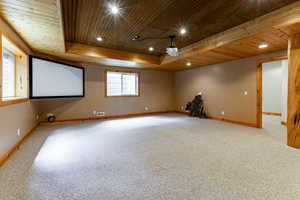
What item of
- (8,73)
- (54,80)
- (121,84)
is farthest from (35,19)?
(121,84)

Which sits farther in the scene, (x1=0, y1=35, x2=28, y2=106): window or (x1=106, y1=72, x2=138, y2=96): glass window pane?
(x1=106, y1=72, x2=138, y2=96): glass window pane

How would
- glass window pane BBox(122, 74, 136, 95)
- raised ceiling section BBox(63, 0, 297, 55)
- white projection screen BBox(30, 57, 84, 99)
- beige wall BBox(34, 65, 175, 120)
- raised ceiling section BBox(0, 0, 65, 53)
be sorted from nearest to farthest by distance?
1. raised ceiling section BBox(0, 0, 65, 53)
2. raised ceiling section BBox(63, 0, 297, 55)
3. white projection screen BBox(30, 57, 84, 99)
4. beige wall BBox(34, 65, 175, 120)
5. glass window pane BBox(122, 74, 136, 95)

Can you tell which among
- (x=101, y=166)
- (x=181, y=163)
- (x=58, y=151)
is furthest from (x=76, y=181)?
(x=181, y=163)

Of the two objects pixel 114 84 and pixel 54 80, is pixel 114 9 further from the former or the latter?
pixel 114 84

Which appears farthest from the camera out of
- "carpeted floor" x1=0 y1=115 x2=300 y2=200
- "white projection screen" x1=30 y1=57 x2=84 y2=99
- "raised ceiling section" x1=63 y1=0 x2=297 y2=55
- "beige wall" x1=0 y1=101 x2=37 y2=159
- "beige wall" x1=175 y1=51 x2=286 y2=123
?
"beige wall" x1=175 y1=51 x2=286 y2=123

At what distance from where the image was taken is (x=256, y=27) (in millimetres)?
2902

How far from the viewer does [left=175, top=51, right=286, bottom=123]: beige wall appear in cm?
473

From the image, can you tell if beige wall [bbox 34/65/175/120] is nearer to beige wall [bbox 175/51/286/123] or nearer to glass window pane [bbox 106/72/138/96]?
glass window pane [bbox 106/72/138/96]

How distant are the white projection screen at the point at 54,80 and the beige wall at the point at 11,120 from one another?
44 cm

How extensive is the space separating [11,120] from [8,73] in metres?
1.28

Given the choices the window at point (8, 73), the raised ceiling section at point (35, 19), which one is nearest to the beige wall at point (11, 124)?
the window at point (8, 73)

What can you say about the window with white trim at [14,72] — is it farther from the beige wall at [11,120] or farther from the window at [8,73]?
the beige wall at [11,120]

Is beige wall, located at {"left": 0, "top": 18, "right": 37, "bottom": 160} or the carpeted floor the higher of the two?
beige wall, located at {"left": 0, "top": 18, "right": 37, "bottom": 160}

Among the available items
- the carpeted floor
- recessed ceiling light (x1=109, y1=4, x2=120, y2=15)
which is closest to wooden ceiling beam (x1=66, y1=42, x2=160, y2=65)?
recessed ceiling light (x1=109, y1=4, x2=120, y2=15)
